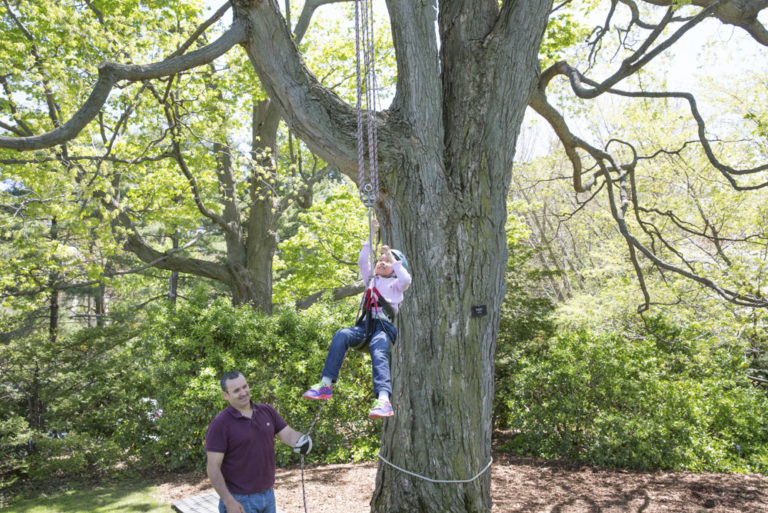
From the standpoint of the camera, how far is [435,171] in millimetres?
4551

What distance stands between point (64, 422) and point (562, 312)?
33.7 feet

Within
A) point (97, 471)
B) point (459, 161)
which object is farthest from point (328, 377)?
point (97, 471)

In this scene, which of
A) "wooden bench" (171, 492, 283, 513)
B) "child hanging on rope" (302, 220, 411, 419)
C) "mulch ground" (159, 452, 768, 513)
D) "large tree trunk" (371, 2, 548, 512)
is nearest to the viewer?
"child hanging on rope" (302, 220, 411, 419)

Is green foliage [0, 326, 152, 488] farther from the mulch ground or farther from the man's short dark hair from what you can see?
the man's short dark hair

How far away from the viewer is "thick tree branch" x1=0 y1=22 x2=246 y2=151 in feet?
13.5

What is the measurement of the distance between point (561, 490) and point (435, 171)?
441cm

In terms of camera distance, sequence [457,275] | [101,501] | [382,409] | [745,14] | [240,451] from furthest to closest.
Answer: [101,501] < [745,14] < [457,275] < [240,451] < [382,409]

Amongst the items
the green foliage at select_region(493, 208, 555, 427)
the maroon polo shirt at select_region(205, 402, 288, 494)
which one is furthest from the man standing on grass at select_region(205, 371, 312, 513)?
the green foliage at select_region(493, 208, 555, 427)

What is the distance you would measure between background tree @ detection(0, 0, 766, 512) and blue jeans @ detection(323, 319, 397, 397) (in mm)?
528

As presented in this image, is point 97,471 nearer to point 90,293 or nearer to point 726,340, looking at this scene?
point 726,340

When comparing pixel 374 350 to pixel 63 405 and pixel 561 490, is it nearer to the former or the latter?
pixel 561 490

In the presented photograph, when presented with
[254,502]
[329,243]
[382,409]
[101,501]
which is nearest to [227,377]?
[254,502]

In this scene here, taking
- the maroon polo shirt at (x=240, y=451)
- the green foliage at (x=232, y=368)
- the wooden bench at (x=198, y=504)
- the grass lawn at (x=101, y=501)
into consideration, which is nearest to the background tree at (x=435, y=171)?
the maroon polo shirt at (x=240, y=451)

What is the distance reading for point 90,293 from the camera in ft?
72.5
